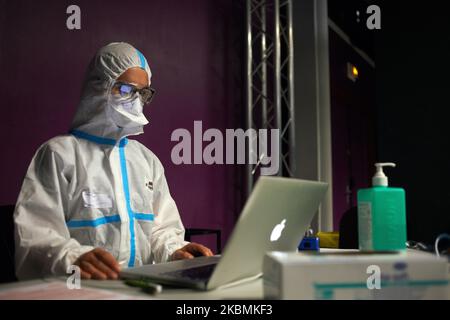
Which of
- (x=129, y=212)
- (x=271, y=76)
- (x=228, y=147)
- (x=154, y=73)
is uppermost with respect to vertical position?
(x=271, y=76)

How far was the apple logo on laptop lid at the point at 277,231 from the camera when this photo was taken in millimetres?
948

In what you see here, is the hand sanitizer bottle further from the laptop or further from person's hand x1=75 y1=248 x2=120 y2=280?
person's hand x1=75 y1=248 x2=120 y2=280

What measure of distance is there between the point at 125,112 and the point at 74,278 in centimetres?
77

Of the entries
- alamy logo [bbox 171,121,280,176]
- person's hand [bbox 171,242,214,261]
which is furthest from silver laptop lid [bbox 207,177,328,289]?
alamy logo [bbox 171,121,280,176]

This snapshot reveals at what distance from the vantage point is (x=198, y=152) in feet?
11.1

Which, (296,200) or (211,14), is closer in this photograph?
(296,200)

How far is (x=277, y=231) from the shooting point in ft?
3.16

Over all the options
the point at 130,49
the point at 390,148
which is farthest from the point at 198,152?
the point at 130,49

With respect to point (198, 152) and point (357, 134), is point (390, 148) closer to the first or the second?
point (198, 152)

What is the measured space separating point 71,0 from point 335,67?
3.87 meters

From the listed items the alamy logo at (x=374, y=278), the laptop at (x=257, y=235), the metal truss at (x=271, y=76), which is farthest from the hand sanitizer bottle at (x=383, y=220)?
the metal truss at (x=271, y=76)

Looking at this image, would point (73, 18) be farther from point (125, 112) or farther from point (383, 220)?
point (383, 220)

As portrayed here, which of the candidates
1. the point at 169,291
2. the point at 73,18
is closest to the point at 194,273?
the point at 169,291

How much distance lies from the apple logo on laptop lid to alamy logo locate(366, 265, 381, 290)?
25 centimetres
